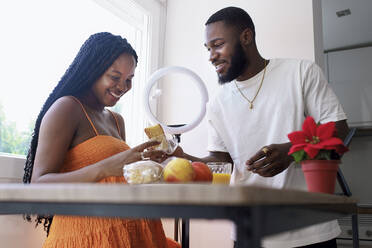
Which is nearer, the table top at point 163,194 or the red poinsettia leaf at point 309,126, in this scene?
the table top at point 163,194

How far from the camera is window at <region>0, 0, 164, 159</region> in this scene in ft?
5.87

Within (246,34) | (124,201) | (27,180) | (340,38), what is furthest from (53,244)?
(340,38)

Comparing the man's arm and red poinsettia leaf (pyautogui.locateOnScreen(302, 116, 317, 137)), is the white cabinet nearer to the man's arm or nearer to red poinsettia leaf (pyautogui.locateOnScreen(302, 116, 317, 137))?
the man's arm

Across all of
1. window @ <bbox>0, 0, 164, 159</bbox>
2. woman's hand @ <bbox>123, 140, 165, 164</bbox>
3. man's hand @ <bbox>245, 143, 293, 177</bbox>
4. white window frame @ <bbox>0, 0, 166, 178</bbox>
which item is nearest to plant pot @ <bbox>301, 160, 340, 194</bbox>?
man's hand @ <bbox>245, 143, 293, 177</bbox>

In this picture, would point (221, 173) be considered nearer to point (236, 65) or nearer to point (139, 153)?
point (139, 153)

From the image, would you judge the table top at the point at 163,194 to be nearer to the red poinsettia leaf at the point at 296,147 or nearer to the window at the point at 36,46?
the red poinsettia leaf at the point at 296,147

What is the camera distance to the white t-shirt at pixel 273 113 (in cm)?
159

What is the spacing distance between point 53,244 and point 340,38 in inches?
137

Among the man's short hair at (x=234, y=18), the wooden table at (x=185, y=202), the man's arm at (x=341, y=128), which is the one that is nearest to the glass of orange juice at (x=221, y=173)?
the man's arm at (x=341, y=128)

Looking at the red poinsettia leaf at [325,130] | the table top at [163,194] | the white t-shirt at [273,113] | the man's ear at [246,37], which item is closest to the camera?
the table top at [163,194]

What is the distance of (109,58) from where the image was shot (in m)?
1.66

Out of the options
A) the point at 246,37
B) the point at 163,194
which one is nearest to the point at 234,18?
the point at 246,37

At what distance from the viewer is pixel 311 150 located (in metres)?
0.95

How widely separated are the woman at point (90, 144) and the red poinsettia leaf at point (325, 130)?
51 cm
